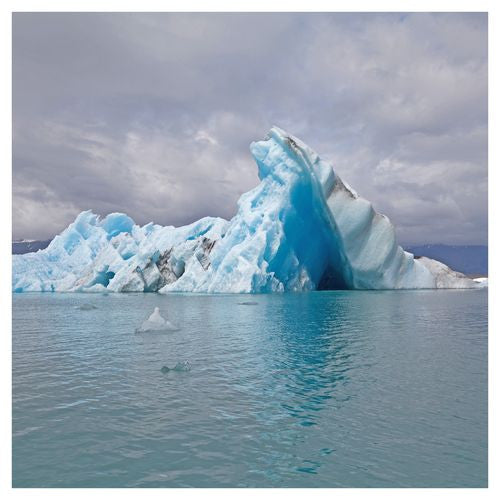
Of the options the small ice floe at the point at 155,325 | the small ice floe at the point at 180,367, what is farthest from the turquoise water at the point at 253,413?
the small ice floe at the point at 155,325

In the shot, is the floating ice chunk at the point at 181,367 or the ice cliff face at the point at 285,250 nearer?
the floating ice chunk at the point at 181,367

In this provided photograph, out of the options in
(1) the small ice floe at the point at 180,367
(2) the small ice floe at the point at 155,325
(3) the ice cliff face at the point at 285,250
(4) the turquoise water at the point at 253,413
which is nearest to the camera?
(4) the turquoise water at the point at 253,413

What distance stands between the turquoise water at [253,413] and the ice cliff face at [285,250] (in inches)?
1029

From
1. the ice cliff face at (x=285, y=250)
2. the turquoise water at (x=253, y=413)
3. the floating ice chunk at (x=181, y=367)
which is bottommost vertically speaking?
the turquoise water at (x=253, y=413)

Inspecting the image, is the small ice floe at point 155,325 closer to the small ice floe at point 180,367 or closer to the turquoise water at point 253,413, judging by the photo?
the turquoise water at point 253,413

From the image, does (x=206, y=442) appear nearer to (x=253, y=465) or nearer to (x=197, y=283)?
(x=253, y=465)

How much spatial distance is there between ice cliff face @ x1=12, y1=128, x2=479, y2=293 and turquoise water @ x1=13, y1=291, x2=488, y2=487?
2614cm

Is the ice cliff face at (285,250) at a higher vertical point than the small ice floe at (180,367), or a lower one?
higher

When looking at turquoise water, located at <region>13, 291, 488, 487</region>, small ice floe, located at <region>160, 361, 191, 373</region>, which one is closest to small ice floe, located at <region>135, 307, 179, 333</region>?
turquoise water, located at <region>13, 291, 488, 487</region>

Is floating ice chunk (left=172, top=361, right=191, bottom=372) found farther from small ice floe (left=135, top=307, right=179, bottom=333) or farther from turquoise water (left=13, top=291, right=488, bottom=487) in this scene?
small ice floe (left=135, top=307, right=179, bottom=333)

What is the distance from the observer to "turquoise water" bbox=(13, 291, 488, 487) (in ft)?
17.9

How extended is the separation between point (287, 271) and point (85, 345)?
108 feet

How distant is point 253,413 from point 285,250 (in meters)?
36.8

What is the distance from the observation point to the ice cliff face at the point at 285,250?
132ft
